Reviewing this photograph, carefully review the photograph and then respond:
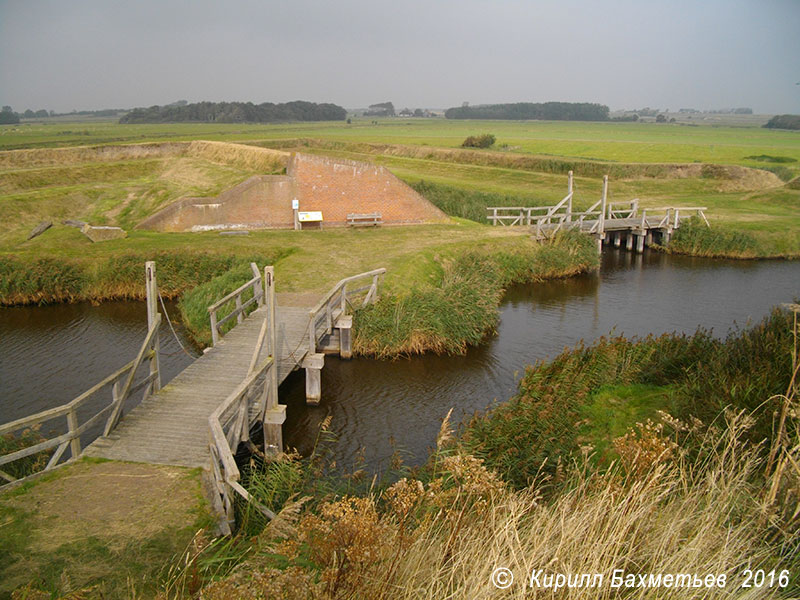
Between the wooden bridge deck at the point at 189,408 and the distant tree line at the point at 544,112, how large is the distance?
530 ft

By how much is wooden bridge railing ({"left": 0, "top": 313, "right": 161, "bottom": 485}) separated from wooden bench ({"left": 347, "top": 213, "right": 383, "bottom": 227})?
15.6 metres

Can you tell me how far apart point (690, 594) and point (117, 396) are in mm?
8104

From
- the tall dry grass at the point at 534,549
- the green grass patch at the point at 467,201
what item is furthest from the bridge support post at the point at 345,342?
the green grass patch at the point at 467,201

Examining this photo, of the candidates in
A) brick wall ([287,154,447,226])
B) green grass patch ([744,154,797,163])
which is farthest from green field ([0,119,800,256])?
brick wall ([287,154,447,226])

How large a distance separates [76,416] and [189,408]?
152 cm

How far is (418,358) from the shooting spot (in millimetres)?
15281

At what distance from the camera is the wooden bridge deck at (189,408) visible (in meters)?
8.54

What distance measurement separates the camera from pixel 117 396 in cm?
932

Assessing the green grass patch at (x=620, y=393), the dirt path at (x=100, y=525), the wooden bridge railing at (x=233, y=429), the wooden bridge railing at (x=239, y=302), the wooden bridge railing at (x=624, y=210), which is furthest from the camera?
the wooden bridge railing at (x=624, y=210)

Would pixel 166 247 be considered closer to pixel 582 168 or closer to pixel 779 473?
pixel 779 473

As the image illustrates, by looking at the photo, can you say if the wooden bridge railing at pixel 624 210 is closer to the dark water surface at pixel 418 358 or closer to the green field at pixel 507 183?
the green field at pixel 507 183

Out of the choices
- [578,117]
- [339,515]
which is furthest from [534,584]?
[578,117]

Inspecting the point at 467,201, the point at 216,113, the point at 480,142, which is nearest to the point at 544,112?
the point at 216,113

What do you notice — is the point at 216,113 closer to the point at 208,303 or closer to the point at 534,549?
the point at 208,303
